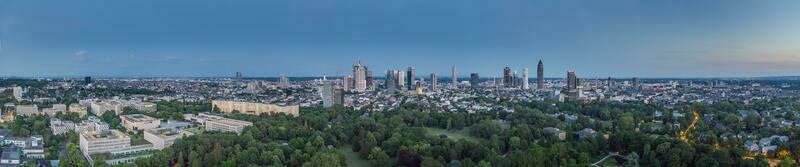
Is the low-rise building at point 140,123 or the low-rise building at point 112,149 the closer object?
the low-rise building at point 112,149

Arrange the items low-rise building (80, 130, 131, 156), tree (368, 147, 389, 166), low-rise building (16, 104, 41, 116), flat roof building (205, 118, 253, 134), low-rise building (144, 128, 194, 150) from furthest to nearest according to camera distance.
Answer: low-rise building (16, 104, 41, 116)
flat roof building (205, 118, 253, 134)
low-rise building (144, 128, 194, 150)
low-rise building (80, 130, 131, 156)
tree (368, 147, 389, 166)

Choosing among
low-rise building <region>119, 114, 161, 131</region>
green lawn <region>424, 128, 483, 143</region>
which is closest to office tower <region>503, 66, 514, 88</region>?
green lawn <region>424, 128, 483, 143</region>

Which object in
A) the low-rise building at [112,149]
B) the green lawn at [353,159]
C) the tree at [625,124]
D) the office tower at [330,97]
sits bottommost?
the green lawn at [353,159]

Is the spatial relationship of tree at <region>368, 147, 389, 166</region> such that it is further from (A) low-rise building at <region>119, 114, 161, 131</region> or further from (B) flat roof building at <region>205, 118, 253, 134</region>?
(A) low-rise building at <region>119, 114, 161, 131</region>

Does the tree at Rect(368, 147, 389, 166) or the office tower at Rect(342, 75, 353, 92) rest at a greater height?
the office tower at Rect(342, 75, 353, 92)

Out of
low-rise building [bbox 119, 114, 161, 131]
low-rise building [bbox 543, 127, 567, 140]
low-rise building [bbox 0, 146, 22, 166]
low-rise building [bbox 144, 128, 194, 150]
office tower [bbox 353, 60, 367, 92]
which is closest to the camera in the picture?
low-rise building [bbox 0, 146, 22, 166]

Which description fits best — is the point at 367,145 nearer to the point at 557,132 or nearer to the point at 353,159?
the point at 353,159

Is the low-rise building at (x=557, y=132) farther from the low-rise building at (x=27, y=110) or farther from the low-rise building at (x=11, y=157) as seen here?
the low-rise building at (x=27, y=110)

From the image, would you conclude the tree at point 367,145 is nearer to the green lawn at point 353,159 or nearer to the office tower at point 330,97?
the green lawn at point 353,159

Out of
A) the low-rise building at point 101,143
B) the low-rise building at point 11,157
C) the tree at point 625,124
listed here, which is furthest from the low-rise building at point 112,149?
the tree at point 625,124

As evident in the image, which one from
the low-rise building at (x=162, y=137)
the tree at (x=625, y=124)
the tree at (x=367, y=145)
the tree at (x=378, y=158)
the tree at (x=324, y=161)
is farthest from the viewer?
the tree at (x=625, y=124)

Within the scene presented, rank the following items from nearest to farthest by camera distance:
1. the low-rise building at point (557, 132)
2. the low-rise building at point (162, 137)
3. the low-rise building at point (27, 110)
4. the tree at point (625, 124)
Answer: the low-rise building at point (162, 137) < the low-rise building at point (557, 132) < the tree at point (625, 124) < the low-rise building at point (27, 110)

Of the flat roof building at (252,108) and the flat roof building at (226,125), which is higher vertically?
Answer: the flat roof building at (252,108)
